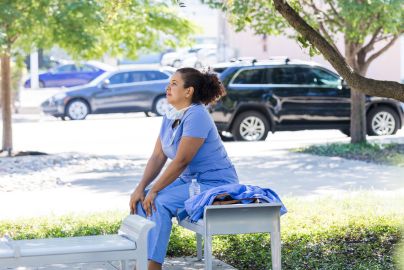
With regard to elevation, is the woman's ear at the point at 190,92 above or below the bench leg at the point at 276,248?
above

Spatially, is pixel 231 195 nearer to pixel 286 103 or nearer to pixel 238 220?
pixel 238 220

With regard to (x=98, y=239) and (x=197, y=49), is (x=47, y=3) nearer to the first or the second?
(x=98, y=239)

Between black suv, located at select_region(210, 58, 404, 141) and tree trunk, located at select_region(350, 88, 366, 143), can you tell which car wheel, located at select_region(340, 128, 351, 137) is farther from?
tree trunk, located at select_region(350, 88, 366, 143)

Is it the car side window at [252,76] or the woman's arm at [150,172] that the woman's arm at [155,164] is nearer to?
the woman's arm at [150,172]

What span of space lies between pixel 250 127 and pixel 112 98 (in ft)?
28.0

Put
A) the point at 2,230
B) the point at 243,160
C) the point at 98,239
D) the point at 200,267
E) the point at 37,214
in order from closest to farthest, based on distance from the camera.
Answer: the point at 98,239 → the point at 200,267 → the point at 2,230 → the point at 37,214 → the point at 243,160

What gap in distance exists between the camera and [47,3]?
16.1 metres

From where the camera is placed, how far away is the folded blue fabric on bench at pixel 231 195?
6.71 meters

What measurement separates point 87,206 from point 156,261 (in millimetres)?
5429

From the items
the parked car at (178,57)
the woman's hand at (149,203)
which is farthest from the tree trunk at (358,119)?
the parked car at (178,57)

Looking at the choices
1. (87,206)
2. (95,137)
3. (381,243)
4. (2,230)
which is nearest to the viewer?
(381,243)

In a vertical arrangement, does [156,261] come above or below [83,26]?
below

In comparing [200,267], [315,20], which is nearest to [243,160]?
[315,20]

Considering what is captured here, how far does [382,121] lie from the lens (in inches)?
865
